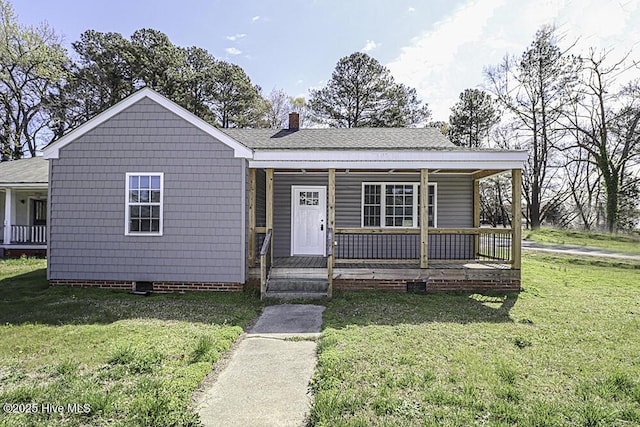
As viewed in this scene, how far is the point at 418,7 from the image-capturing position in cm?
1062

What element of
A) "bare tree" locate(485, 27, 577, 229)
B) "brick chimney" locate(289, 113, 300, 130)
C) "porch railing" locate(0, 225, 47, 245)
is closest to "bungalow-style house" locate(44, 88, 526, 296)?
"brick chimney" locate(289, 113, 300, 130)

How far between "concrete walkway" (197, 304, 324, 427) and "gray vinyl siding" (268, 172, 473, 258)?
4811 millimetres

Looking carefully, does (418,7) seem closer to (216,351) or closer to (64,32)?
(216,351)

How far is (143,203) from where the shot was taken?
319 inches

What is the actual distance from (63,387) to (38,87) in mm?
28378

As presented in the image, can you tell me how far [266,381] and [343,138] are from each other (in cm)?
858

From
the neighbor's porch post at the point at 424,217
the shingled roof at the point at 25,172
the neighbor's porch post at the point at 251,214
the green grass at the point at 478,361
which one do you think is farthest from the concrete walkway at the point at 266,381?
the shingled roof at the point at 25,172

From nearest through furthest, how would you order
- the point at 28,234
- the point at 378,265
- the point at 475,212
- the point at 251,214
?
1. the point at 251,214
2. the point at 378,265
3. the point at 475,212
4. the point at 28,234

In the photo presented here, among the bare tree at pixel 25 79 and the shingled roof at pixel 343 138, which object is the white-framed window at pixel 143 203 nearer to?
the shingled roof at pixel 343 138

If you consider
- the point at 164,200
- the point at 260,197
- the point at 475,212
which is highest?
the point at 260,197

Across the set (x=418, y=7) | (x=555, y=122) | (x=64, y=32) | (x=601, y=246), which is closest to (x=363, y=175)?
(x=418, y=7)

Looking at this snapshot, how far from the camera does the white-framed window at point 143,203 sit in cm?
808

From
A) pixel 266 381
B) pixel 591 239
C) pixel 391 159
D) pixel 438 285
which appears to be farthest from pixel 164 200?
pixel 591 239

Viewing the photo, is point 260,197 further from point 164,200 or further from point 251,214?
point 164,200
